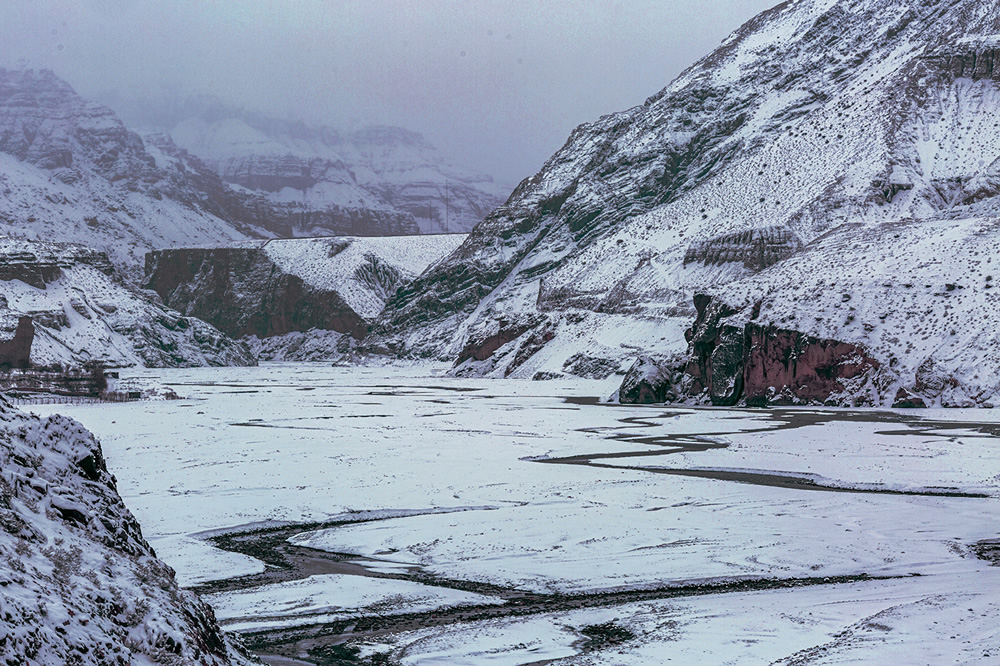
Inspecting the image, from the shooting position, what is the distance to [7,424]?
1174cm

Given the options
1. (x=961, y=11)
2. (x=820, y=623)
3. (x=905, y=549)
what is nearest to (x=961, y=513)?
(x=905, y=549)

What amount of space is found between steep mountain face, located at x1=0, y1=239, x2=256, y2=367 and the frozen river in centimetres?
12188

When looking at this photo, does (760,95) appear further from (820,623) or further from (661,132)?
(820,623)

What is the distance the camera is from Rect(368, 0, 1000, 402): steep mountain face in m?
74.0

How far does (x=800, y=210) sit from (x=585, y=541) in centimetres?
11545

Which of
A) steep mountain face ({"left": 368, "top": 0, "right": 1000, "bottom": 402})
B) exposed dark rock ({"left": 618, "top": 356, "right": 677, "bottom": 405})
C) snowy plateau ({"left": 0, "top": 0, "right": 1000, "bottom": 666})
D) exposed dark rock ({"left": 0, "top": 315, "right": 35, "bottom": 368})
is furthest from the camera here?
exposed dark rock ({"left": 0, "top": 315, "right": 35, "bottom": 368})

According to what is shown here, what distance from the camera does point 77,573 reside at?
31.8ft

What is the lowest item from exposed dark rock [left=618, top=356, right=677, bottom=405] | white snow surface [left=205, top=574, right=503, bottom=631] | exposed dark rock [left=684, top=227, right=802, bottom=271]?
white snow surface [left=205, top=574, right=503, bottom=631]

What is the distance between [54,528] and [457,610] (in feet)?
28.4

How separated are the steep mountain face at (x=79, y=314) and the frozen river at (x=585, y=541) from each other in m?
122

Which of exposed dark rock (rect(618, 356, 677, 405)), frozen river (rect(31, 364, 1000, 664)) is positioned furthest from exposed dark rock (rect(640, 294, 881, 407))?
frozen river (rect(31, 364, 1000, 664))

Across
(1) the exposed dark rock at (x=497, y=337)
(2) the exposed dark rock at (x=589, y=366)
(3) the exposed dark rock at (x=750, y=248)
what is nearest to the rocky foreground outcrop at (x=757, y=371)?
(2) the exposed dark rock at (x=589, y=366)

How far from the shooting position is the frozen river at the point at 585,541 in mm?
15586

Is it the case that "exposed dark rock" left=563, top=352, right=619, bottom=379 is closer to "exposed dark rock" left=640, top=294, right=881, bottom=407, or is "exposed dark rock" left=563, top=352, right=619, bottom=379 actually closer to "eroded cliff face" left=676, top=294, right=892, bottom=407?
"eroded cliff face" left=676, top=294, right=892, bottom=407
